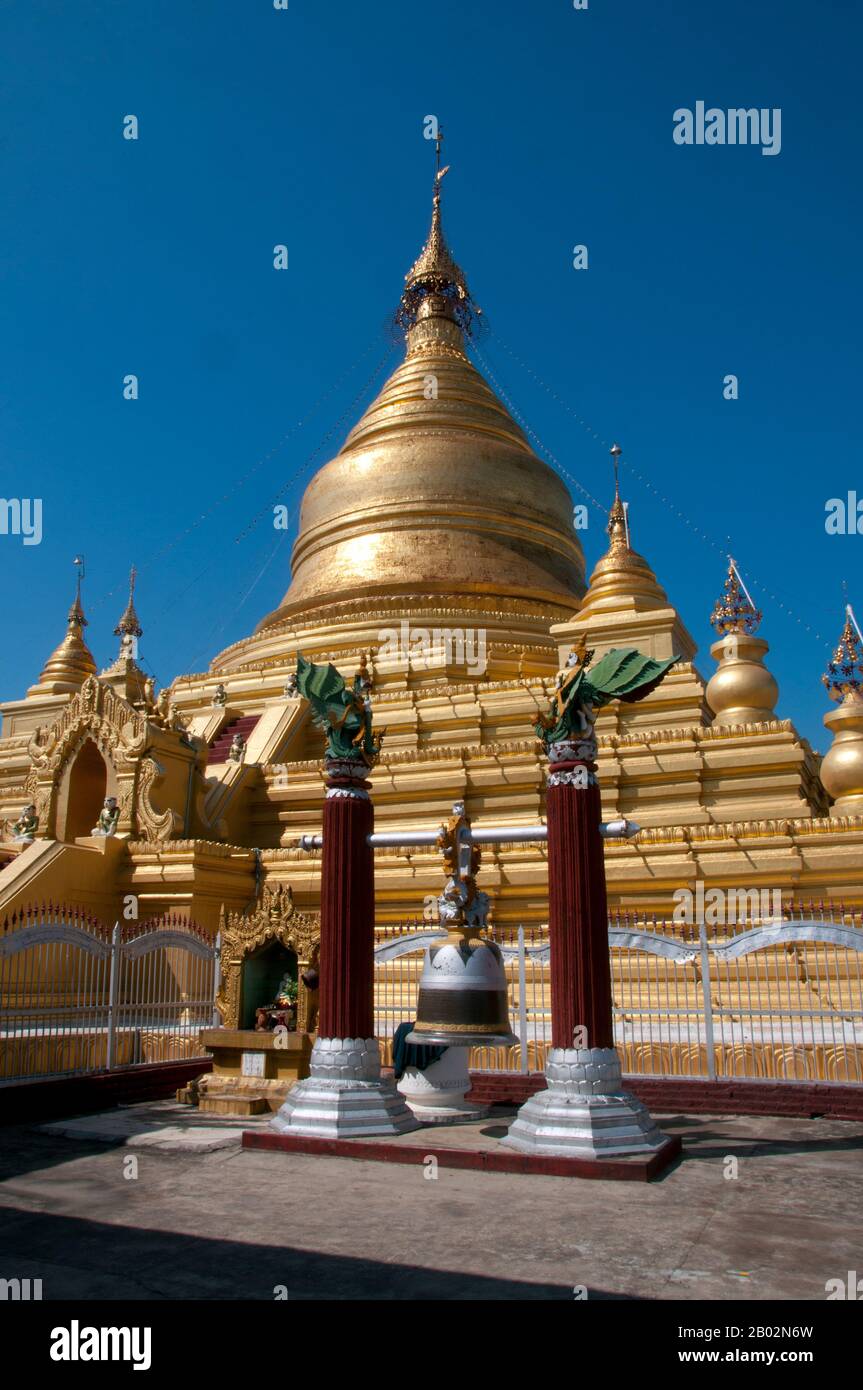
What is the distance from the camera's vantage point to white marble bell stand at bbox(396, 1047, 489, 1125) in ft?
34.5

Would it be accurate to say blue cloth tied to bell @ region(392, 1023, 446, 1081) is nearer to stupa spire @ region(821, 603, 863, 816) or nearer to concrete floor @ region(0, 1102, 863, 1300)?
concrete floor @ region(0, 1102, 863, 1300)

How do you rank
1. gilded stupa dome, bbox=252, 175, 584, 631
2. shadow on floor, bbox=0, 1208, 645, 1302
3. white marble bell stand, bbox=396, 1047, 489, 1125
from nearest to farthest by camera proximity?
shadow on floor, bbox=0, 1208, 645, 1302 → white marble bell stand, bbox=396, 1047, 489, 1125 → gilded stupa dome, bbox=252, 175, 584, 631

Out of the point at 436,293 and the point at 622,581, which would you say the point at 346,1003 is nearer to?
the point at 622,581

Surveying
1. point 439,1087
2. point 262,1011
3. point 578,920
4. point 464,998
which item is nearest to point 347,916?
point 464,998

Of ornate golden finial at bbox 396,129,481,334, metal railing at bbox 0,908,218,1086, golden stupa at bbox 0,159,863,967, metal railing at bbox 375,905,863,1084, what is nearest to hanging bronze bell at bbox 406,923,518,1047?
metal railing at bbox 375,905,863,1084

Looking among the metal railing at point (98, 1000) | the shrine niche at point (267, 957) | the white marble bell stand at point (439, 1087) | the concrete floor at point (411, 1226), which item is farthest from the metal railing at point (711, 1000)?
the metal railing at point (98, 1000)

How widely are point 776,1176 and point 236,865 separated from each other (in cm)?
1369

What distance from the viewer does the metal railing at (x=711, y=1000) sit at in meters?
12.1

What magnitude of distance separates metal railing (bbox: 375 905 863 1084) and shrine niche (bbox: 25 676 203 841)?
6573 mm

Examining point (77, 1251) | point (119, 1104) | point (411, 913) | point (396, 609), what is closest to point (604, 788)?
point (411, 913)

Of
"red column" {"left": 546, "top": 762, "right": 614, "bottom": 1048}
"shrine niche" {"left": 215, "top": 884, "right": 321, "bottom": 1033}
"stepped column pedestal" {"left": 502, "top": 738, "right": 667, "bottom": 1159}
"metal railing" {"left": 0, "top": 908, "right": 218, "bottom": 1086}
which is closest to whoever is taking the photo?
"stepped column pedestal" {"left": 502, "top": 738, "right": 667, "bottom": 1159}

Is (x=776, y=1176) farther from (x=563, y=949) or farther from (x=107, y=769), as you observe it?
(x=107, y=769)

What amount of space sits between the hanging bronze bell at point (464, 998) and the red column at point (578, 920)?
0.71 meters

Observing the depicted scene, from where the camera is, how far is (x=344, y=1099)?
9.28m
